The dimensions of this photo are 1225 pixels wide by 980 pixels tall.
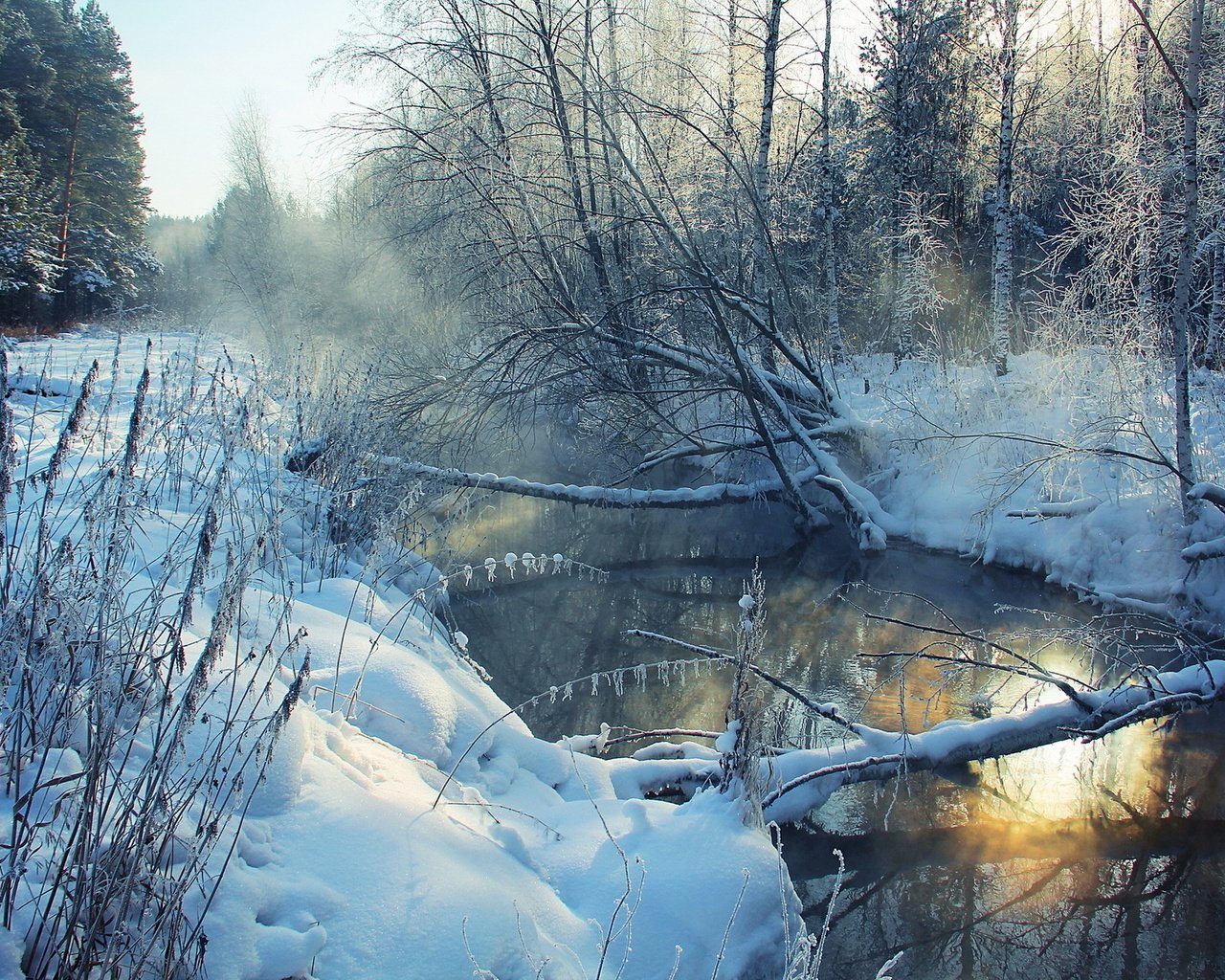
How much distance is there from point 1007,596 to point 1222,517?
180 cm

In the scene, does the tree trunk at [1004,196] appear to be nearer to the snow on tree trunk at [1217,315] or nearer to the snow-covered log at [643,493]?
the snow on tree trunk at [1217,315]

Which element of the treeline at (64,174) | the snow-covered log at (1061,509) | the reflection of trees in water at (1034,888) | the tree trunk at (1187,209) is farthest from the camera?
the treeline at (64,174)

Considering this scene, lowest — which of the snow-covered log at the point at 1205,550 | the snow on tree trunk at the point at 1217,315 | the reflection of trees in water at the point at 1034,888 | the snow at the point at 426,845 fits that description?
the reflection of trees in water at the point at 1034,888

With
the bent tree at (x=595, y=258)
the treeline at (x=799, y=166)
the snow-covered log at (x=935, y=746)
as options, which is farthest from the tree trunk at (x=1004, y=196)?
the snow-covered log at (x=935, y=746)

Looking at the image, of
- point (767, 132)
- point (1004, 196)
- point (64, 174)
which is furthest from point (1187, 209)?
point (64, 174)

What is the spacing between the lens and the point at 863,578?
27.0 feet

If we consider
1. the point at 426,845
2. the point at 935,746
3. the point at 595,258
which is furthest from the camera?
the point at 595,258

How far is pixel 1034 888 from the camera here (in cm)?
361

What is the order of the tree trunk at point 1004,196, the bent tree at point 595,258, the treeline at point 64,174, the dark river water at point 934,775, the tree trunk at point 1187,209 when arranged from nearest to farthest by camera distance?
the dark river water at point 934,775 < the tree trunk at point 1187,209 < the bent tree at point 595,258 < the tree trunk at point 1004,196 < the treeline at point 64,174

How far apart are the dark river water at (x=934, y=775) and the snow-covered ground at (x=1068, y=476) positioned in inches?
14.6

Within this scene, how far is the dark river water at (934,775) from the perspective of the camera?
3.35 metres

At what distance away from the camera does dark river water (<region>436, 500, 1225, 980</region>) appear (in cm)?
335

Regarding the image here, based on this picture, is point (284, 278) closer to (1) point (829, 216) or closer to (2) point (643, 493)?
(1) point (829, 216)

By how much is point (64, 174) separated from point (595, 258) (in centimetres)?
2102
